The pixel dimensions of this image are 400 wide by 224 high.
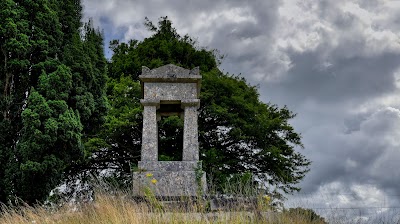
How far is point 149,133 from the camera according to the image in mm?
8820

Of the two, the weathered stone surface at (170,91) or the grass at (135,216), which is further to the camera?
the weathered stone surface at (170,91)

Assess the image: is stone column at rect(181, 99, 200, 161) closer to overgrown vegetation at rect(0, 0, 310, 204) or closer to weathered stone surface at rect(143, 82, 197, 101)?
weathered stone surface at rect(143, 82, 197, 101)

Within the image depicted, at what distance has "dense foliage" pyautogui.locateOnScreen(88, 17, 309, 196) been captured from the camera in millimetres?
16031

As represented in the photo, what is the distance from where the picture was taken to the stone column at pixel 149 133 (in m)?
8.61

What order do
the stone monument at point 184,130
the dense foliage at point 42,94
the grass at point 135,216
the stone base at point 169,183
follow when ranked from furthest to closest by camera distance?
the dense foliage at point 42,94
the stone monument at point 184,130
the stone base at point 169,183
the grass at point 135,216

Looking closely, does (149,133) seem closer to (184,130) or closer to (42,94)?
(184,130)

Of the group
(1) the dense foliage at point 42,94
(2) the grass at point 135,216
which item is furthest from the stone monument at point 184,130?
(1) the dense foliage at point 42,94

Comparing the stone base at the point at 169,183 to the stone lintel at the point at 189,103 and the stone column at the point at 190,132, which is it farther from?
the stone lintel at the point at 189,103

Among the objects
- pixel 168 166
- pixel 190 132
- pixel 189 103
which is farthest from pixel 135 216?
pixel 189 103

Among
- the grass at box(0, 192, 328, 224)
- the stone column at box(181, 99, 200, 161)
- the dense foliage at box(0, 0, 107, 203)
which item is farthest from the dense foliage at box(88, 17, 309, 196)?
the grass at box(0, 192, 328, 224)

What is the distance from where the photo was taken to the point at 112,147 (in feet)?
55.8

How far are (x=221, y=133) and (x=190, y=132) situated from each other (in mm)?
8174

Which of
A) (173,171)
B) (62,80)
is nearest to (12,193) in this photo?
(62,80)

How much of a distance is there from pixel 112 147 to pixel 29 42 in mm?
5651
